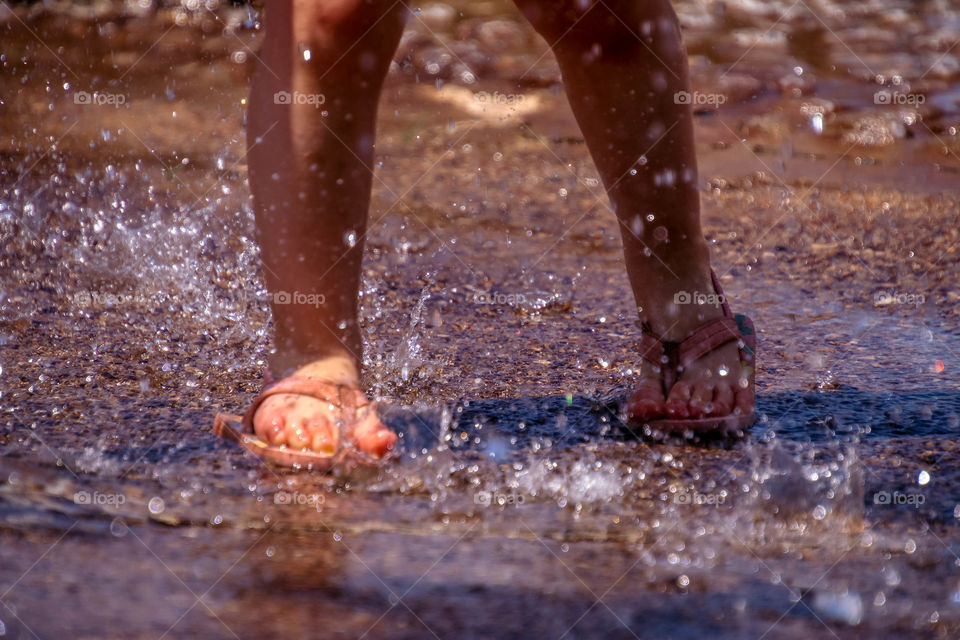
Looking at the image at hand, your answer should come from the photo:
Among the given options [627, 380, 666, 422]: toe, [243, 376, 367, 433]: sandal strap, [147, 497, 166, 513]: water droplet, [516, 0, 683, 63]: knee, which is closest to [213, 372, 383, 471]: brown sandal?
[243, 376, 367, 433]: sandal strap

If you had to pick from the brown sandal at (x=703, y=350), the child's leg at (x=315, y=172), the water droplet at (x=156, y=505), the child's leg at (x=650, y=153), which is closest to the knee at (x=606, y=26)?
the child's leg at (x=650, y=153)

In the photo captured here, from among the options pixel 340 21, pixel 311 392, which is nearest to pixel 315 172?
pixel 340 21

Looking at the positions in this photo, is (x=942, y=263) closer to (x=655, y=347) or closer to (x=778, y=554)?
(x=655, y=347)

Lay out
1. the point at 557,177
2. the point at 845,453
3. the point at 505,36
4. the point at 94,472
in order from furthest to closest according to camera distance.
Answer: the point at 505,36 → the point at 557,177 → the point at 845,453 → the point at 94,472

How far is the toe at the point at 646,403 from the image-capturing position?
1757 millimetres

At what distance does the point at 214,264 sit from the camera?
2.72m

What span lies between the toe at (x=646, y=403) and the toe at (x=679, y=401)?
1cm

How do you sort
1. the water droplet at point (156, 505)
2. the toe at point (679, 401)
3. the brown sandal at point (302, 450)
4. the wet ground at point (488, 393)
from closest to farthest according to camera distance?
the wet ground at point (488, 393) → the water droplet at point (156, 505) → the brown sandal at point (302, 450) → the toe at point (679, 401)

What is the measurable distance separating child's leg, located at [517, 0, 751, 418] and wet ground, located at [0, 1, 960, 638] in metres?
0.13

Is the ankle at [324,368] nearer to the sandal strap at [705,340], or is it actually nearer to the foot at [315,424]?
the foot at [315,424]

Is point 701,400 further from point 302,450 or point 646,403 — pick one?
point 302,450

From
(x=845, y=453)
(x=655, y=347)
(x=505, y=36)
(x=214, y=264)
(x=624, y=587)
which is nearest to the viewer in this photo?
(x=624, y=587)

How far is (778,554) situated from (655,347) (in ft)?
1.88

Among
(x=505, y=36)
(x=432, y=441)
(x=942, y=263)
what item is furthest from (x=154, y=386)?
(x=505, y=36)
